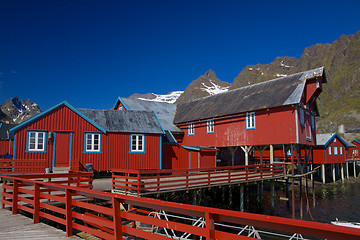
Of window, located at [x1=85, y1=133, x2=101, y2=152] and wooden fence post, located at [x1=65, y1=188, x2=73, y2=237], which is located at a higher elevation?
window, located at [x1=85, y1=133, x2=101, y2=152]

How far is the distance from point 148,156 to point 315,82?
15.6 metres

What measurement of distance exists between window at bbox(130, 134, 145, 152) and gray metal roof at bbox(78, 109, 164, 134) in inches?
19.0

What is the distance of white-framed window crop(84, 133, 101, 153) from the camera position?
2142 centimetres

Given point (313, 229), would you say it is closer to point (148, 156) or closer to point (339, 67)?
point (148, 156)

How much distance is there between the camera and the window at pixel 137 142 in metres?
23.2

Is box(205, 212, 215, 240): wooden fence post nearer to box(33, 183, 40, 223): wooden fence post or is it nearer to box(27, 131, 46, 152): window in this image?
box(33, 183, 40, 223): wooden fence post

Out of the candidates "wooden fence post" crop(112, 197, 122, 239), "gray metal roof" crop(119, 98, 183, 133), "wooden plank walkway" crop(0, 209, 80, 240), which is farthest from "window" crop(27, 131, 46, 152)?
"wooden fence post" crop(112, 197, 122, 239)

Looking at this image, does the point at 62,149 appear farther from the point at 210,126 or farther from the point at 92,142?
the point at 210,126

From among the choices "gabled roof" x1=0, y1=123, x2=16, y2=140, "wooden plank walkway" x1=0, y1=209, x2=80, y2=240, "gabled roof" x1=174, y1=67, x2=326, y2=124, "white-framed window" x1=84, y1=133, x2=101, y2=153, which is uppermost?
"gabled roof" x1=174, y1=67, x2=326, y2=124

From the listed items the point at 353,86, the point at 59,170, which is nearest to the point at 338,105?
the point at 353,86

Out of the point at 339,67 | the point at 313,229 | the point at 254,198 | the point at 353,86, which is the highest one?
the point at 339,67

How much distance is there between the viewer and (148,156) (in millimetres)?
23500

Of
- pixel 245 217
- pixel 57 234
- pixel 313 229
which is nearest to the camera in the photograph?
pixel 313 229

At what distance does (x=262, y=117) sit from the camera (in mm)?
23344
